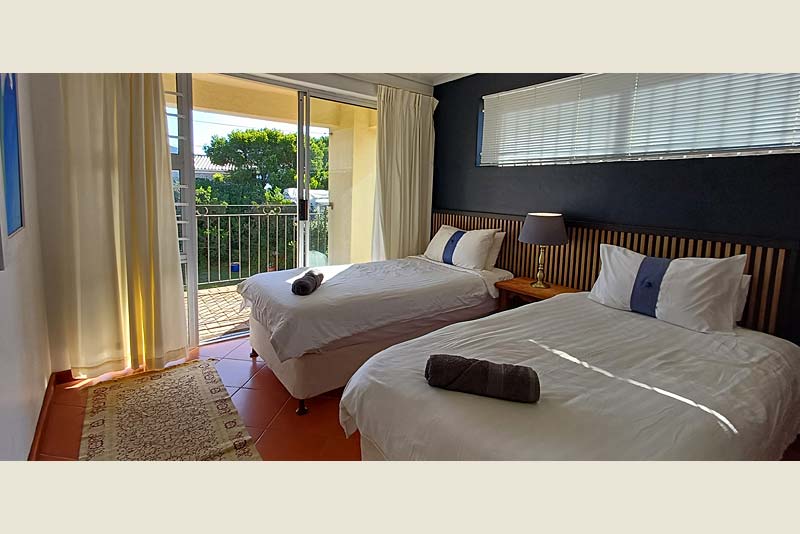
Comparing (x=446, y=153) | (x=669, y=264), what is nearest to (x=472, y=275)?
(x=669, y=264)

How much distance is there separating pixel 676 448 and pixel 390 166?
11.9 feet

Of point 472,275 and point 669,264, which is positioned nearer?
point 669,264

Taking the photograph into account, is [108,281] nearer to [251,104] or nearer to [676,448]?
[251,104]

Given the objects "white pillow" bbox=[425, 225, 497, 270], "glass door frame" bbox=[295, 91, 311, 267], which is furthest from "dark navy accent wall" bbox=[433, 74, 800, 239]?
"glass door frame" bbox=[295, 91, 311, 267]

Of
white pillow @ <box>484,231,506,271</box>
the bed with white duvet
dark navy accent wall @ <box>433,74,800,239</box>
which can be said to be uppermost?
dark navy accent wall @ <box>433,74,800,239</box>

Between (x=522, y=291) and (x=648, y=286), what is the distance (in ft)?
3.21

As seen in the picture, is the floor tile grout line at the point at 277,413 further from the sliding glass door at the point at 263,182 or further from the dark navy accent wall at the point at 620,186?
the dark navy accent wall at the point at 620,186

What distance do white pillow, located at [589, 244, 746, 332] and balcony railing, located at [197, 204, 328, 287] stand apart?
334cm

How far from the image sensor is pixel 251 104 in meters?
4.25

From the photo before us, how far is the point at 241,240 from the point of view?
5.11 meters

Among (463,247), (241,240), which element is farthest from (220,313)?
(463,247)

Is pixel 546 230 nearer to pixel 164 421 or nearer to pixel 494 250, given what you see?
pixel 494 250

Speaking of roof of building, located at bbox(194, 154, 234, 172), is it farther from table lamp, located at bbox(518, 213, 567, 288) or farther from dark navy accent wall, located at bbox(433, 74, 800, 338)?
table lamp, located at bbox(518, 213, 567, 288)

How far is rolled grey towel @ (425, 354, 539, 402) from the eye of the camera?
1.47 metres
